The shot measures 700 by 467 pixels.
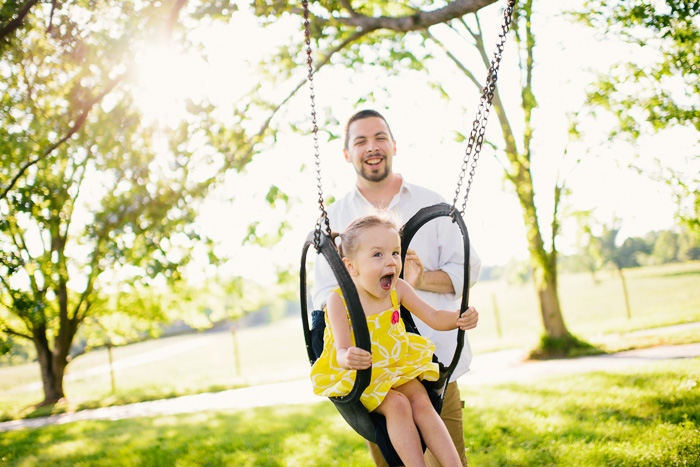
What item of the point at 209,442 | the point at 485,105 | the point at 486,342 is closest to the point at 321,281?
the point at 485,105

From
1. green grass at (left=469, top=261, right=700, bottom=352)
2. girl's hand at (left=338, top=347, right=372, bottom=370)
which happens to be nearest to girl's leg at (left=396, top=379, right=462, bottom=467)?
girl's hand at (left=338, top=347, right=372, bottom=370)

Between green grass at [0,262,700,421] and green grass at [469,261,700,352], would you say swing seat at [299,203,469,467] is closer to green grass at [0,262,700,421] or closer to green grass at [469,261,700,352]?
green grass at [0,262,700,421]

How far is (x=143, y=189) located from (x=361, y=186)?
4377 mm

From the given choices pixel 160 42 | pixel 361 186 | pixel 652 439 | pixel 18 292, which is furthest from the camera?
pixel 160 42

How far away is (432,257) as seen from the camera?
292 centimetres

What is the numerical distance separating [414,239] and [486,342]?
1478 cm

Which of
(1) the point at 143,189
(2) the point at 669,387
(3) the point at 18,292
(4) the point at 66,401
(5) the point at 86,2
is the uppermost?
(5) the point at 86,2

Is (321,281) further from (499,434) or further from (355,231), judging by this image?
(499,434)

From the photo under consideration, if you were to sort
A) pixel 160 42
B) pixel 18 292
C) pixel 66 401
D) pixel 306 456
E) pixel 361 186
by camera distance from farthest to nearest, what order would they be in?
pixel 66 401
pixel 160 42
pixel 18 292
pixel 306 456
pixel 361 186

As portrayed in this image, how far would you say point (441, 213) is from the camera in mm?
2350

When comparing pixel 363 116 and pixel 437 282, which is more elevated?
pixel 363 116

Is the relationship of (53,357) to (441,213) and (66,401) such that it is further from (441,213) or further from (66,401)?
(441,213)

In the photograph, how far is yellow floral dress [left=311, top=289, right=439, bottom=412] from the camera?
2.21 metres

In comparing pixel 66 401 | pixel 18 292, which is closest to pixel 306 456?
pixel 18 292
